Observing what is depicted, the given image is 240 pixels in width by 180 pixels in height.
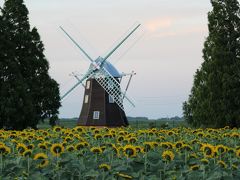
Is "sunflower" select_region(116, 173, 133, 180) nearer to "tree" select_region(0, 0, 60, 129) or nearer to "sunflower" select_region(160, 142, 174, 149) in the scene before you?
"sunflower" select_region(160, 142, 174, 149)

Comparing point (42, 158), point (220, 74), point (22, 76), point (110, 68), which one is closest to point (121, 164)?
point (42, 158)

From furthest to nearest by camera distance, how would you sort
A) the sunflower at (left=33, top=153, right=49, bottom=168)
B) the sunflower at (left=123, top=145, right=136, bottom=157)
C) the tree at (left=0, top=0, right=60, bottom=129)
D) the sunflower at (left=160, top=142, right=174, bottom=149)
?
the tree at (left=0, top=0, right=60, bottom=129), the sunflower at (left=160, top=142, right=174, bottom=149), the sunflower at (left=123, top=145, right=136, bottom=157), the sunflower at (left=33, top=153, right=49, bottom=168)

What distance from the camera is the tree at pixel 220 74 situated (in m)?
39.4

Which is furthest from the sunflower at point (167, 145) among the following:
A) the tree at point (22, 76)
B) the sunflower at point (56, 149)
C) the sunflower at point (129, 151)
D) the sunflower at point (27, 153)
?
the tree at point (22, 76)

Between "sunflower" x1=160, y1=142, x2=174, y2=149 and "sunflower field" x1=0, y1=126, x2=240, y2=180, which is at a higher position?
"sunflower" x1=160, y1=142, x2=174, y2=149

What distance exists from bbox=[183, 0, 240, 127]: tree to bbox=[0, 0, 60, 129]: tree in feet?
35.5

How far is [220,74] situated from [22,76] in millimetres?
14280

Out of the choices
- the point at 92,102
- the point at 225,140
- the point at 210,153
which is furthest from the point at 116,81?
the point at 210,153

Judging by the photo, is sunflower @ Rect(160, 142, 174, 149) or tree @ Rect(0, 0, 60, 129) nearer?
sunflower @ Rect(160, 142, 174, 149)

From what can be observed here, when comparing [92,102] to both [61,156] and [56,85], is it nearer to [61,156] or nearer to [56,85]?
[56,85]

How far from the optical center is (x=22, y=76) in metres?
42.4

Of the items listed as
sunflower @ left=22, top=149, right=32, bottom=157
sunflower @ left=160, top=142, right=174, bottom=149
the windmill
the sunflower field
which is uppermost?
the windmill

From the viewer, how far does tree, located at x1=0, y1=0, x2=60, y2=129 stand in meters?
38.8

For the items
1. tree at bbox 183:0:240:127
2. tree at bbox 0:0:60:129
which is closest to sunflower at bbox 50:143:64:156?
tree at bbox 0:0:60:129
